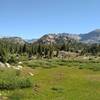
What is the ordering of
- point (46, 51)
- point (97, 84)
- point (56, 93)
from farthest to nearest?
point (46, 51) → point (97, 84) → point (56, 93)

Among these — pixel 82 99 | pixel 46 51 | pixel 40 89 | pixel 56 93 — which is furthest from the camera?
pixel 46 51

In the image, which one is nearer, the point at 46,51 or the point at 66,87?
the point at 66,87

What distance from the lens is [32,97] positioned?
40.5 meters

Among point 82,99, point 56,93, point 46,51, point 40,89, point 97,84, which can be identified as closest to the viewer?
point 82,99

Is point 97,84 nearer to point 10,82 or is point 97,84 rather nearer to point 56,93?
point 56,93

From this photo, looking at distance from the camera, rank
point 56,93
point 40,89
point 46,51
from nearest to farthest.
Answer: point 56,93
point 40,89
point 46,51

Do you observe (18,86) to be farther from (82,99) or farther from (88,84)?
(88,84)

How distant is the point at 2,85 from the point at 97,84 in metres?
20.3

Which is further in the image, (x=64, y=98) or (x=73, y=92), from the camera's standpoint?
(x=73, y=92)

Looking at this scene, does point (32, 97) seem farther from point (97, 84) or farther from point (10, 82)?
point (97, 84)

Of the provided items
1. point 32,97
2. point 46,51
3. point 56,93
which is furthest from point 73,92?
point 46,51

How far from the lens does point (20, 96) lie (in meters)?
40.1

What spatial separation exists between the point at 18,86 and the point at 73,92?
32.5 feet

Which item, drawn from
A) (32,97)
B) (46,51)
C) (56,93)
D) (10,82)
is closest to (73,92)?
(56,93)
